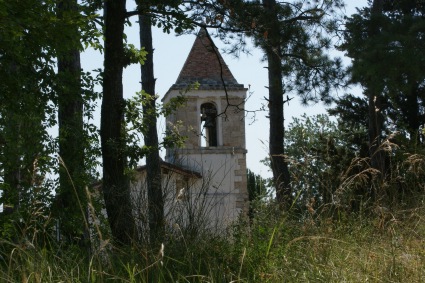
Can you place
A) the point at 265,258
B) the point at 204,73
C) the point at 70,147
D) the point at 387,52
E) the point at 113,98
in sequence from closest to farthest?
the point at 265,258
the point at 113,98
the point at 70,147
the point at 387,52
the point at 204,73

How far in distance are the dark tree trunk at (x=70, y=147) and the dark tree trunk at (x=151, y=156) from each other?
915 mm

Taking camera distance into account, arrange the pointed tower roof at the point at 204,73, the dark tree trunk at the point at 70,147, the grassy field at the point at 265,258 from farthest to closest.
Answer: the pointed tower roof at the point at 204,73
the dark tree trunk at the point at 70,147
the grassy field at the point at 265,258

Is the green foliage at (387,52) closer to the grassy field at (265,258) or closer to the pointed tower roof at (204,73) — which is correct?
the grassy field at (265,258)

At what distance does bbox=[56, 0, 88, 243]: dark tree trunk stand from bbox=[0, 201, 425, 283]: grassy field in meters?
3.70

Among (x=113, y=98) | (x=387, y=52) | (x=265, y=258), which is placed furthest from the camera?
(x=387, y=52)

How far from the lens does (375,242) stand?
5902 mm

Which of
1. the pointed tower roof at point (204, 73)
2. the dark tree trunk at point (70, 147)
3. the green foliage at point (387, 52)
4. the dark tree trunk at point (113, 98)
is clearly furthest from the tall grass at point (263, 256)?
the pointed tower roof at point (204, 73)

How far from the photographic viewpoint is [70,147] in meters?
11.6

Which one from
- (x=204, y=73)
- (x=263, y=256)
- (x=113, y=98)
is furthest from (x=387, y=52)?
(x=204, y=73)

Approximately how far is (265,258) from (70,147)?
6.55 m

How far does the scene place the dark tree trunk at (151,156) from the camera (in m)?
6.76

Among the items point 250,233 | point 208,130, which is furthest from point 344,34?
point 208,130

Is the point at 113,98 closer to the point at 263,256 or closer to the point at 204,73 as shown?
the point at 263,256

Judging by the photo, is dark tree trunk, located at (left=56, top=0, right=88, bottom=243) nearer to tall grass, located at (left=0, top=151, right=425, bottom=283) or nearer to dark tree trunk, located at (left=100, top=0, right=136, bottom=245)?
dark tree trunk, located at (left=100, top=0, right=136, bottom=245)
